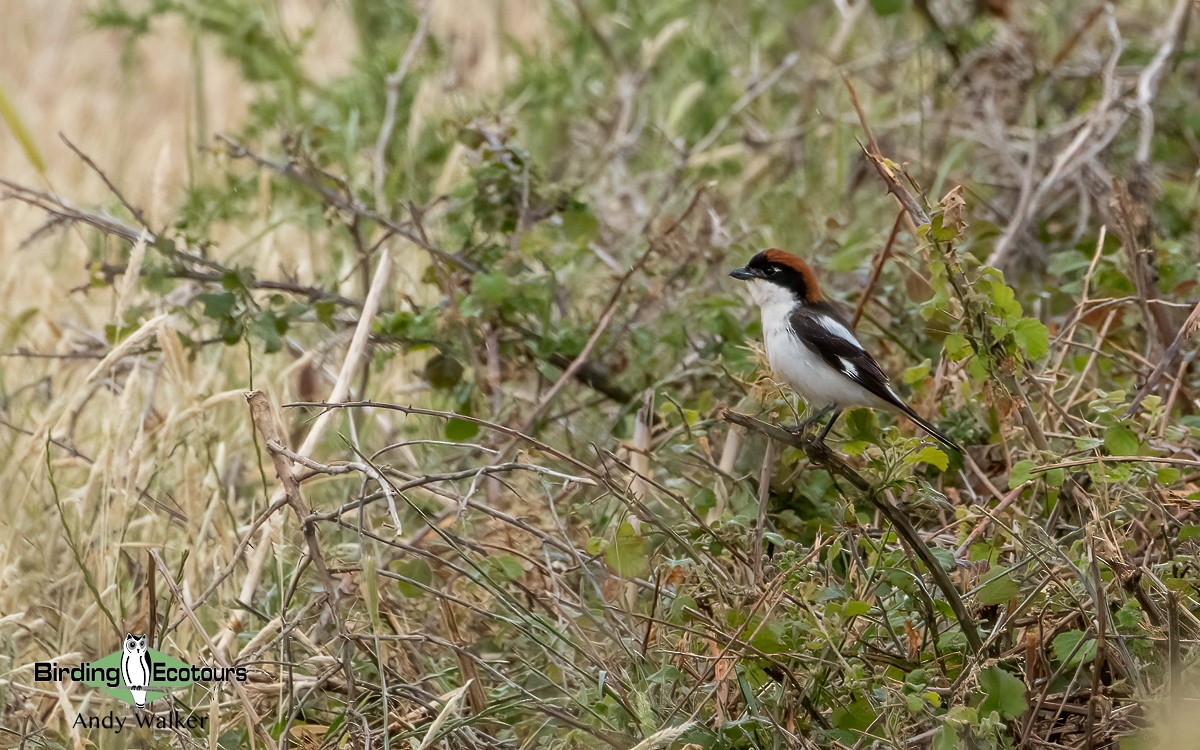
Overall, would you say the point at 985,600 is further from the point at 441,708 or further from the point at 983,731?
the point at 441,708

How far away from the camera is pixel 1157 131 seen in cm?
607

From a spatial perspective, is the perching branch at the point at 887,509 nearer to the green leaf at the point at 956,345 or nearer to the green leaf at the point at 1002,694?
the green leaf at the point at 1002,694

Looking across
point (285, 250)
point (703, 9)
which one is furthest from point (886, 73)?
point (285, 250)

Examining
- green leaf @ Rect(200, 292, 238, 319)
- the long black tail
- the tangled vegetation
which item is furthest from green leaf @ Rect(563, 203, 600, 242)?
the long black tail

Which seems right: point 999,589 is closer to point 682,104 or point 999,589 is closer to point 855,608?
point 855,608

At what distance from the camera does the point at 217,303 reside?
4113mm

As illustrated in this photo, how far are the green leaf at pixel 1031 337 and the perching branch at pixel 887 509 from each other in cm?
45

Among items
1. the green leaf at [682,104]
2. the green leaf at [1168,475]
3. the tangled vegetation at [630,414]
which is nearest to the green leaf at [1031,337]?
the tangled vegetation at [630,414]

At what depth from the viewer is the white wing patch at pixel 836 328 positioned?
4.07 metres

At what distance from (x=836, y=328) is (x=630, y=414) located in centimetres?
78

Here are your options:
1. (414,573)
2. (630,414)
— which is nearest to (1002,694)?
(414,573)

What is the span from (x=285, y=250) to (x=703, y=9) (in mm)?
3201

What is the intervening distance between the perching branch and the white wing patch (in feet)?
2.92

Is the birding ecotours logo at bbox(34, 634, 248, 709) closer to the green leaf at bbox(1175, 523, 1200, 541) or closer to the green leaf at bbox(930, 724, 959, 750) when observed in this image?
the green leaf at bbox(930, 724, 959, 750)
